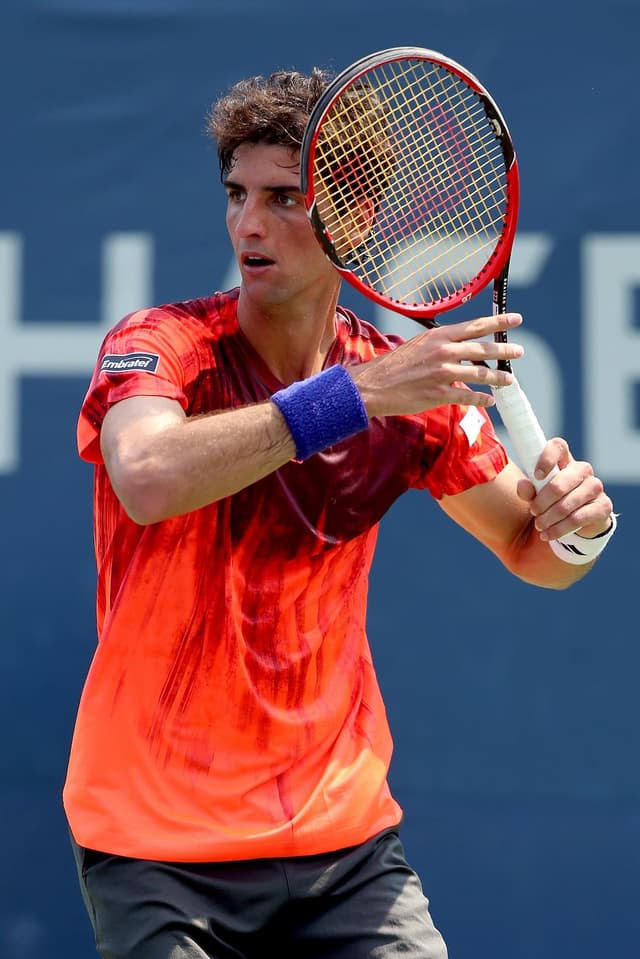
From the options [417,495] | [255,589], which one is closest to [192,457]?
[255,589]

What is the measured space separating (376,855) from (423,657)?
1034mm

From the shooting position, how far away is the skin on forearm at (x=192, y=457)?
193 centimetres

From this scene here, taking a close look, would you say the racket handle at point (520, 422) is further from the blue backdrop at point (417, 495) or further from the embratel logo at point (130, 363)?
the blue backdrop at point (417, 495)

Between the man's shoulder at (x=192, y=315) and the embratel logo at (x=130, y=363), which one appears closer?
the embratel logo at (x=130, y=363)

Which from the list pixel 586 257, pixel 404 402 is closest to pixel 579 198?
pixel 586 257

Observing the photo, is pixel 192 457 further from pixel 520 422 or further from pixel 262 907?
pixel 262 907

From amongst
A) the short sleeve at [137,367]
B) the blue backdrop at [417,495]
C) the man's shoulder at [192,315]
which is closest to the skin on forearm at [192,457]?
the short sleeve at [137,367]

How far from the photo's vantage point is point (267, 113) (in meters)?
2.33

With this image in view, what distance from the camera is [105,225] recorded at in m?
3.32

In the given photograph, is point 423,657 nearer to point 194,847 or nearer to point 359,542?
point 359,542

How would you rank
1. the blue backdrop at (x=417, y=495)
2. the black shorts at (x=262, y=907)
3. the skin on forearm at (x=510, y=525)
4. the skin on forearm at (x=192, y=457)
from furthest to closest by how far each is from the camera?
the blue backdrop at (x=417, y=495) → the skin on forearm at (x=510, y=525) → the black shorts at (x=262, y=907) → the skin on forearm at (x=192, y=457)

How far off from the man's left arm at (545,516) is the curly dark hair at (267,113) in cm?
67

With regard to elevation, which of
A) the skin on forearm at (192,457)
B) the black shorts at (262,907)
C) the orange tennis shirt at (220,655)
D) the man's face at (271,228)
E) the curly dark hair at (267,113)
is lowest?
the black shorts at (262,907)

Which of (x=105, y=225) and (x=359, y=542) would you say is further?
(x=105, y=225)
